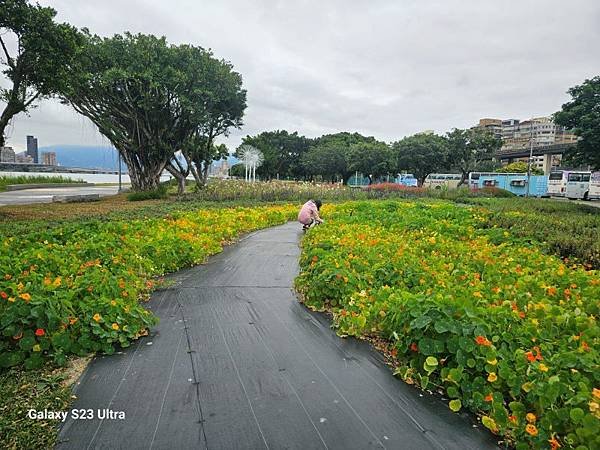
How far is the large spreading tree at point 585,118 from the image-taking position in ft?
45.6

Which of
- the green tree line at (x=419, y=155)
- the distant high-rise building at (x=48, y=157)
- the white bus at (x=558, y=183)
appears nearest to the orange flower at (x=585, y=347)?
the green tree line at (x=419, y=155)

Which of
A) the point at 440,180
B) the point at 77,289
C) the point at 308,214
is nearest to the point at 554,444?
the point at 77,289

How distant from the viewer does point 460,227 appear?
759 centimetres

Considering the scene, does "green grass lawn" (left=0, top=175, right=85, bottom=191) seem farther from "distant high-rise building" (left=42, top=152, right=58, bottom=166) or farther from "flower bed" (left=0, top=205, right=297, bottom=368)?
"distant high-rise building" (left=42, top=152, right=58, bottom=166)

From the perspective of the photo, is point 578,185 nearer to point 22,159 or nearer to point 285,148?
point 285,148

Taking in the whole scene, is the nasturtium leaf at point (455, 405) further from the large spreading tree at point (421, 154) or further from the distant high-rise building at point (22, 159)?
the distant high-rise building at point (22, 159)

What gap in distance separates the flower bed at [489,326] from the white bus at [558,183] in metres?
33.3

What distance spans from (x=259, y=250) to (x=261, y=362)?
447 cm

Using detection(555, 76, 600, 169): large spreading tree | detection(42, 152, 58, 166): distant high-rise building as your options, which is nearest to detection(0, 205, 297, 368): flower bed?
detection(555, 76, 600, 169): large spreading tree

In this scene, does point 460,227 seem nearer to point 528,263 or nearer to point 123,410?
point 528,263

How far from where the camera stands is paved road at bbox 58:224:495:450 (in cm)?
212

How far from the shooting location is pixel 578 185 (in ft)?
103

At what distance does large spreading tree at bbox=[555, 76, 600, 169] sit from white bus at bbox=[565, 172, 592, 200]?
63.0 feet

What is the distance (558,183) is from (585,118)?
74.4 feet
